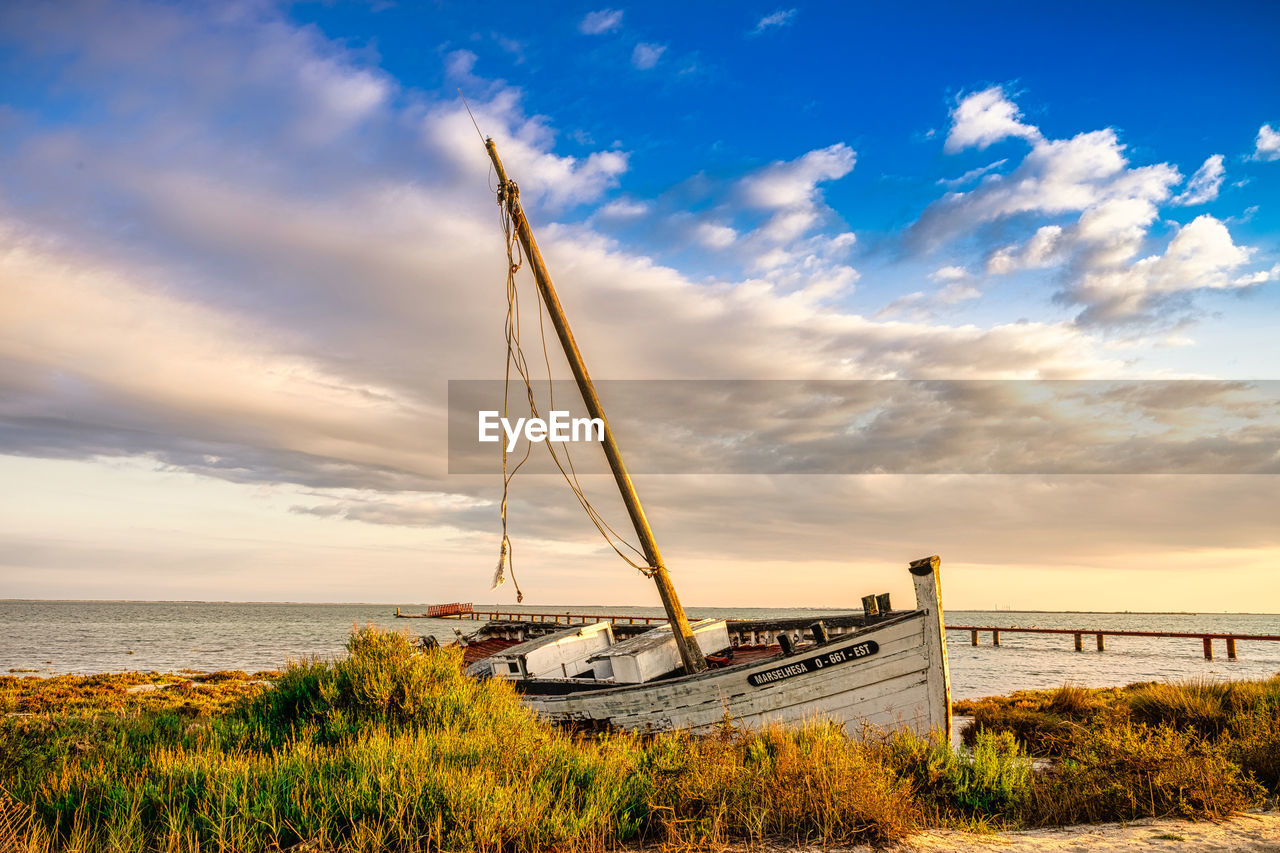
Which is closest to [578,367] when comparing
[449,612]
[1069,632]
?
[1069,632]

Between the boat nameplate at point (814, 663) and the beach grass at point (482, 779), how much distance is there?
0.81 meters

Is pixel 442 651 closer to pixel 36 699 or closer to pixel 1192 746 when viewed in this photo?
pixel 1192 746

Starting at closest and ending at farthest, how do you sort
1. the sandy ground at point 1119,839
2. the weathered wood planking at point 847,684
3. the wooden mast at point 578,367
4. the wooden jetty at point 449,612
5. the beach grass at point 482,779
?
1. the beach grass at point 482,779
2. the sandy ground at point 1119,839
3. the weathered wood planking at point 847,684
4. the wooden mast at point 578,367
5. the wooden jetty at point 449,612

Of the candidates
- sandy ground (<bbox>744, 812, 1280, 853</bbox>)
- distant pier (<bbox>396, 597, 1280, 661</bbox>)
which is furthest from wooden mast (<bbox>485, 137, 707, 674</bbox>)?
sandy ground (<bbox>744, 812, 1280, 853</bbox>)

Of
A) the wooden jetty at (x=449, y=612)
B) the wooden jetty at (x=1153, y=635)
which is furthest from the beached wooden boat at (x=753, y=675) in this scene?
the wooden jetty at (x=449, y=612)

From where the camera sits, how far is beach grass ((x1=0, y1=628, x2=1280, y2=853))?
530 centimetres

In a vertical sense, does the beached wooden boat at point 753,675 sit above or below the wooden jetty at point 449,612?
above

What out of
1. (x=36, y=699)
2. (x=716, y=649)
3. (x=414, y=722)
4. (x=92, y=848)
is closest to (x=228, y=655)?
(x=36, y=699)

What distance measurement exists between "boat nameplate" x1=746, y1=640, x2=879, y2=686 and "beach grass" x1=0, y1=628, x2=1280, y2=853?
0.81 metres

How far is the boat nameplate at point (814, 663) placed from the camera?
9.91m

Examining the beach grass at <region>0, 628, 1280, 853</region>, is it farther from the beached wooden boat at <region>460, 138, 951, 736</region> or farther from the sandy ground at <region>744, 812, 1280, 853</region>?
the beached wooden boat at <region>460, 138, 951, 736</region>

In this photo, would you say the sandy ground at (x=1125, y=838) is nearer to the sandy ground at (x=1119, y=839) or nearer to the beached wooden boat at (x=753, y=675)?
the sandy ground at (x=1119, y=839)

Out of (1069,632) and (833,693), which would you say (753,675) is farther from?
(1069,632)

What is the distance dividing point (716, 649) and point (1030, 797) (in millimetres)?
8453
